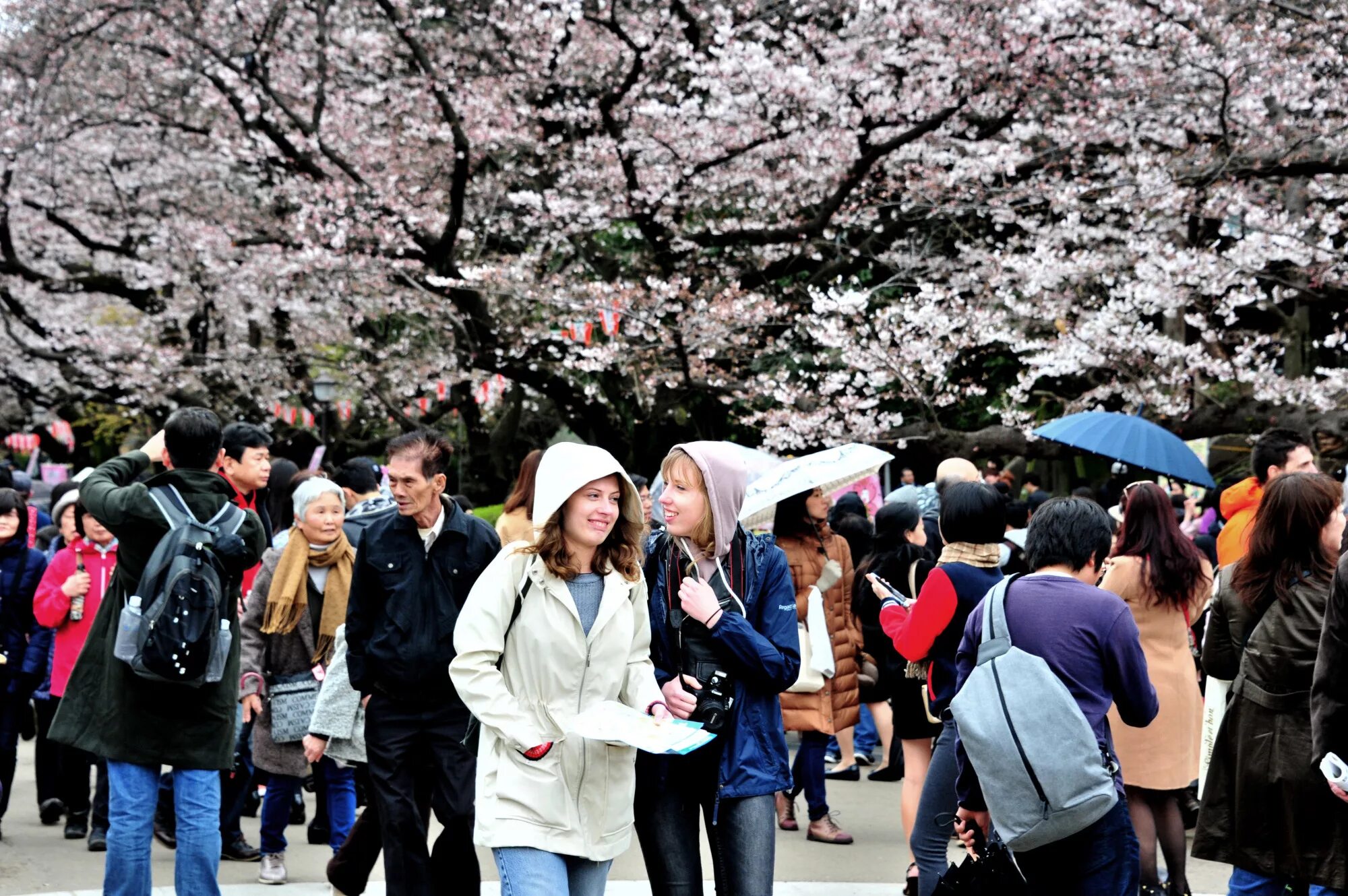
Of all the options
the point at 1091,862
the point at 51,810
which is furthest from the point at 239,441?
the point at 51,810

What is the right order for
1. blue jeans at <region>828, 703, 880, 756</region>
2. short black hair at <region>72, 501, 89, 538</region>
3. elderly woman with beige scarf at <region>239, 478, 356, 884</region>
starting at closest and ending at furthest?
1. elderly woman with beige scarf at <region>239, 478, 356, 884</region>
2. short black hair at <region>72, 501, 89, 538</region>
3. blue jeans at <region>828, 703, 880, 756</region>

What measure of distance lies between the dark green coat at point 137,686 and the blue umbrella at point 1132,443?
16.8 feet

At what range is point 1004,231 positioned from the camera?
50.8 ft

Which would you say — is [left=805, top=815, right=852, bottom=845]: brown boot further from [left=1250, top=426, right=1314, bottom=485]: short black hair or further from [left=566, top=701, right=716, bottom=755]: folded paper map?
[left=566, top=701, right=716, bottom=755]: folded paper map

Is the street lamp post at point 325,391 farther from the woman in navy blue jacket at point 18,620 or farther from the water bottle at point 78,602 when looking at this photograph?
the water bottle at point 78,602

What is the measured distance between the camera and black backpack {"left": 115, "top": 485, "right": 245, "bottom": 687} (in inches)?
183

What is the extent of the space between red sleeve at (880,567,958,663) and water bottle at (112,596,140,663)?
2.73 metres

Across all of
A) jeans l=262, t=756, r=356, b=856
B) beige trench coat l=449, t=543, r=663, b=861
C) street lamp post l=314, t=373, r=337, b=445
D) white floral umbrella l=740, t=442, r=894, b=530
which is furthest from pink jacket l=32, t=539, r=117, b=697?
street lamp post l=314, t=373, r=337, b=445

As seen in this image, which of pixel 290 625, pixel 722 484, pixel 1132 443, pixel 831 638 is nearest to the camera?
pixel 722 484

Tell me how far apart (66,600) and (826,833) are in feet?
13.3

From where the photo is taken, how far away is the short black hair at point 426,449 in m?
4.96

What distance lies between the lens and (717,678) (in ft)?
13.5

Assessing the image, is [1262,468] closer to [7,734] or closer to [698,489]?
[698,489]

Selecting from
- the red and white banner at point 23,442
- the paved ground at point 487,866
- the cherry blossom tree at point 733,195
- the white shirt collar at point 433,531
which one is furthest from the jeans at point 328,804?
the red and white banner at point 23,442
